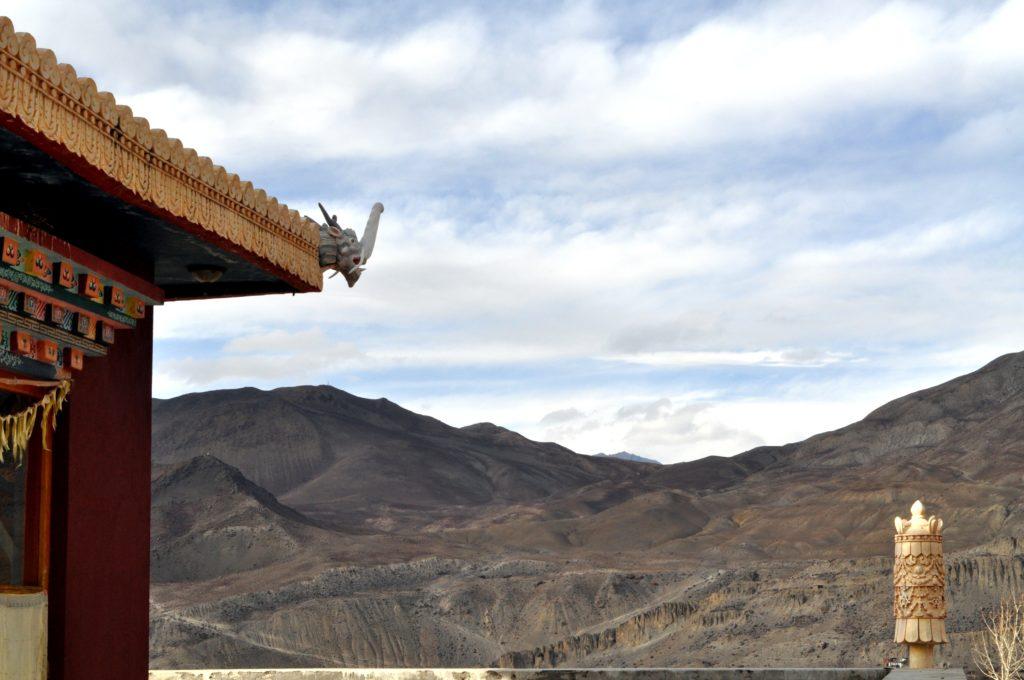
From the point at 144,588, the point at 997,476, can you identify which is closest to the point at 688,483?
the point at 997,476

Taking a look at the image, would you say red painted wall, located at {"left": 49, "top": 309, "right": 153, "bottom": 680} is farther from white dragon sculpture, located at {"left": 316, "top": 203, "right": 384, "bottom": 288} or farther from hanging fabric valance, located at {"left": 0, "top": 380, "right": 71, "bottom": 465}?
white dragon sculpture, located at {"left": 316, "top": 203, "right": 384, "bottom": 288}

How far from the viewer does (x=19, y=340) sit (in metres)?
5.52

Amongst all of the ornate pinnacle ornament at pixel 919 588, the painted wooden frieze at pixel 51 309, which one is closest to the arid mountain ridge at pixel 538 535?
the ornate pinnacle ornament at pixel 919 588

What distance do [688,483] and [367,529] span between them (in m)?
18.0

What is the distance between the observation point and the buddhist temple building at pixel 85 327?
5141 mm

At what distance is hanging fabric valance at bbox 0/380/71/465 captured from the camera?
222 inches

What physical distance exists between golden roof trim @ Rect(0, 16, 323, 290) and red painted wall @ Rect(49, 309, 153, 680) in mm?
854

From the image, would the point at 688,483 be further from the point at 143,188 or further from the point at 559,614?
the point at 143,188

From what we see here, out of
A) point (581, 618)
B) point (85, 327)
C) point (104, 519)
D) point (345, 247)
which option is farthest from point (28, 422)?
point (581, 618)

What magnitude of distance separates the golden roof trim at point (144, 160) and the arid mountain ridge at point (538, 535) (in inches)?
884

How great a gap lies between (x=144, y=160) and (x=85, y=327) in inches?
36.8

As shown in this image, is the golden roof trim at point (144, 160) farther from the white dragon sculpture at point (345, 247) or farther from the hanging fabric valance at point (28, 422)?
the hanging fabric valance at point (28, 422)

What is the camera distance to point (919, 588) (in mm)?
8516

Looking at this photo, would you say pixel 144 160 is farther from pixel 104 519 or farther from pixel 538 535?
pixel 538 535
